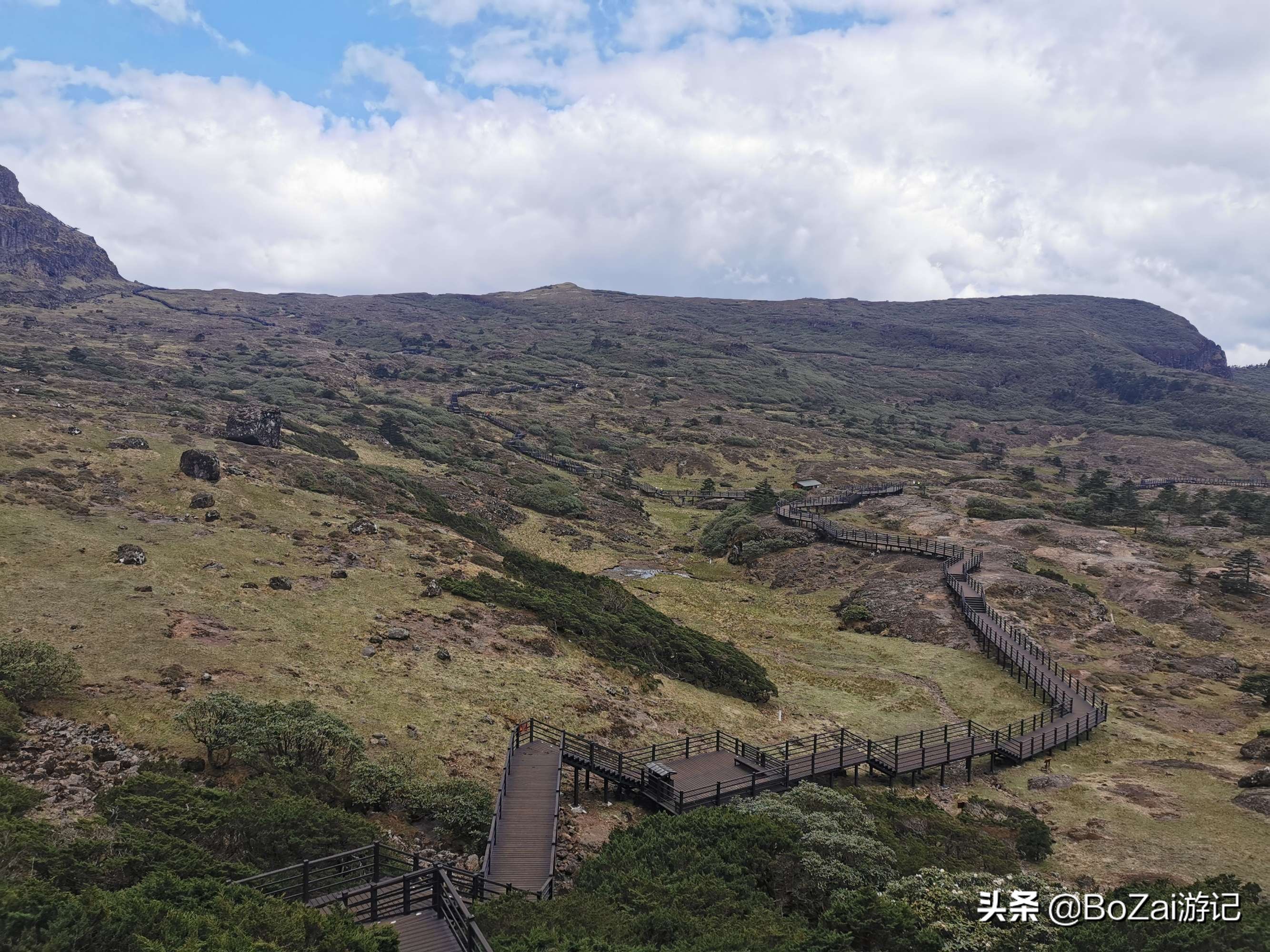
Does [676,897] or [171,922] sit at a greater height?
[171,922]

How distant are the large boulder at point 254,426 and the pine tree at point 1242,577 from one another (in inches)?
2708

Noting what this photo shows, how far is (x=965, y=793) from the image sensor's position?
2627 cm

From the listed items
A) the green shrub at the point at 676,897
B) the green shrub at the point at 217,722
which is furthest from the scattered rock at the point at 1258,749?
the green shrub at the point at 217,722

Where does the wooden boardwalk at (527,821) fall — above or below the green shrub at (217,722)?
below

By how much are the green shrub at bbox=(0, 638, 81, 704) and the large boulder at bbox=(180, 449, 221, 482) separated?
72.2ft

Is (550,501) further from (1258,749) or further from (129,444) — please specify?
(1258,749)

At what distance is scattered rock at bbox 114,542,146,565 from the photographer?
94.7ft

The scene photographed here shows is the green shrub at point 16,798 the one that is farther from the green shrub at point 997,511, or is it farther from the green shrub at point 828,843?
the green shrub at point 997,511

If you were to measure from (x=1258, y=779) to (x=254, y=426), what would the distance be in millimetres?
59885

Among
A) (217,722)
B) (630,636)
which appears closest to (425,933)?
(217,722)

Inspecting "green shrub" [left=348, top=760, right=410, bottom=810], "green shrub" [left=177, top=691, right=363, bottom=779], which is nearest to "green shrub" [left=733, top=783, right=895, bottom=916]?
"green shrub" [left=348, top=760, right=410, bottom=810]

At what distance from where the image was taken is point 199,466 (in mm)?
40844

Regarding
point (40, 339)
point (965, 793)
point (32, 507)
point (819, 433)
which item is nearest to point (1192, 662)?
point (965, 793)

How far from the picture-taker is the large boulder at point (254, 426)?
172ft
